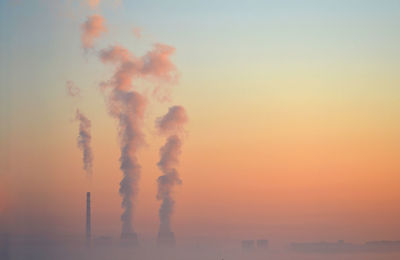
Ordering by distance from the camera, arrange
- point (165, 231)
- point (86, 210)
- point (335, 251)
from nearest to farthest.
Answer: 1. point (165, 231)
2. point (86, 210)
3. point (335, 251)

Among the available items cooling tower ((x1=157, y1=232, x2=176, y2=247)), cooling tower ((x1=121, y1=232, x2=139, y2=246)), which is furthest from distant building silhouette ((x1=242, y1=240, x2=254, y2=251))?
cooling tower ((x1=121, y1=232, x2=139, y2=246))

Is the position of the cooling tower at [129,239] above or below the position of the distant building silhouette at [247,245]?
above

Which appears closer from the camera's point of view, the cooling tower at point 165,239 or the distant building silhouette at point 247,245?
the cooling tower at point 165,239

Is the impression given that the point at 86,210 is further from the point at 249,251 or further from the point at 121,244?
the point at 249,251

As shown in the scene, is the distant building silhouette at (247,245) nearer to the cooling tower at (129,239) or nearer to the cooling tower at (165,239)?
the cooling tower at (165,239)

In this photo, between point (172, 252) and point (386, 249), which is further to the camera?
point (386, 249)

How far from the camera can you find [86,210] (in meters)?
52.5

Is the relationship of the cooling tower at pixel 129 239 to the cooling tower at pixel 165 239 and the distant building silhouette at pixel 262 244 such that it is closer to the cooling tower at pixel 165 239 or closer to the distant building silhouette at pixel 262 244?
the cooling tower at pixel 165 239

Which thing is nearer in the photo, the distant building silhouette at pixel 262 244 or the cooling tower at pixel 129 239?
the cooling tower at pixel 129 239

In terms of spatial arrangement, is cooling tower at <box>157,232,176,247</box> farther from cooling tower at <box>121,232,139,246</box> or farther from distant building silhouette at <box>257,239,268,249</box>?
distant building silhouette at <box>257,239,268,249</box>

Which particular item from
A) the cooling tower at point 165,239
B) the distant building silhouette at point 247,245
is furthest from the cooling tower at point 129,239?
the distant building silhouette at point 247,245

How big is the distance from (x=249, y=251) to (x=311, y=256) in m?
13.1

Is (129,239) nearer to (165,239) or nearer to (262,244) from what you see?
(165,239)

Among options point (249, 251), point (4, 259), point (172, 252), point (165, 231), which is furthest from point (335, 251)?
point (4, 259)
